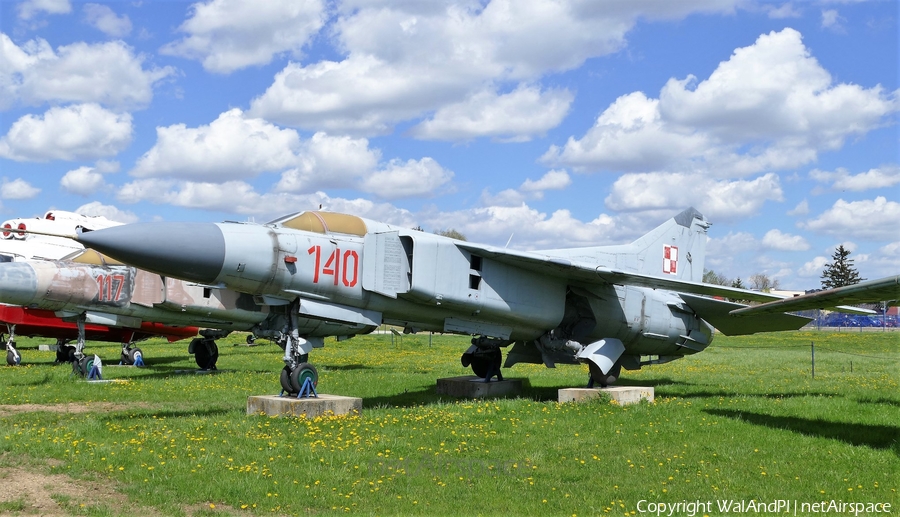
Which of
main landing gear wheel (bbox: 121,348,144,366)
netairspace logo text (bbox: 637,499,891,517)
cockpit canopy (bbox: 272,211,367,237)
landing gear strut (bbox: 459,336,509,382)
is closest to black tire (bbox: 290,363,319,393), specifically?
cockpit canopy (bbox: 272,211,367,237)

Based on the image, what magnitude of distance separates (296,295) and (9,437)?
382cm

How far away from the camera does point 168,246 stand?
9227 millimetres

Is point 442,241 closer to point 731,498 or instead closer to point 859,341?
point 731,498

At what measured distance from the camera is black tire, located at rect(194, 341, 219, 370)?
20906 millimetres

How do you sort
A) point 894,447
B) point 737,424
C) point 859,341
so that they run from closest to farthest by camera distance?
1. point 894,447
2. point 737,424
3. point 859,341

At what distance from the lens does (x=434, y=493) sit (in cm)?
670

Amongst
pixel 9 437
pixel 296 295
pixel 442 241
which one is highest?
pixel 442 241

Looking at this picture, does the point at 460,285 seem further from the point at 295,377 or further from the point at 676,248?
the point at 676,248

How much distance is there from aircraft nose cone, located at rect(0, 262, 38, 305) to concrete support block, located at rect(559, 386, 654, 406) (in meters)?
11.7

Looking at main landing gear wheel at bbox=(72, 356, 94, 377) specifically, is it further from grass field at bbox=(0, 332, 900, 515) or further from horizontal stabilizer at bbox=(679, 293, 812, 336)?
horizontal stabilizer at bbox=(679, 293, 812, 336)

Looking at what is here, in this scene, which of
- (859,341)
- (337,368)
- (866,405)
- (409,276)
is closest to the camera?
(409,276)

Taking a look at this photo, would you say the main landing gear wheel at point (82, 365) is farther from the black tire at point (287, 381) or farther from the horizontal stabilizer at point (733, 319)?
the horizontal stabilizer at point (733, 319)

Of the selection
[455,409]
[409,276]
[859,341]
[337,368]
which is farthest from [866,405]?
[859,341]

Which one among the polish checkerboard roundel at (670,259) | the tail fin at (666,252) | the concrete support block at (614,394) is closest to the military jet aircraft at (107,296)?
the concrete support block at (614,394)
